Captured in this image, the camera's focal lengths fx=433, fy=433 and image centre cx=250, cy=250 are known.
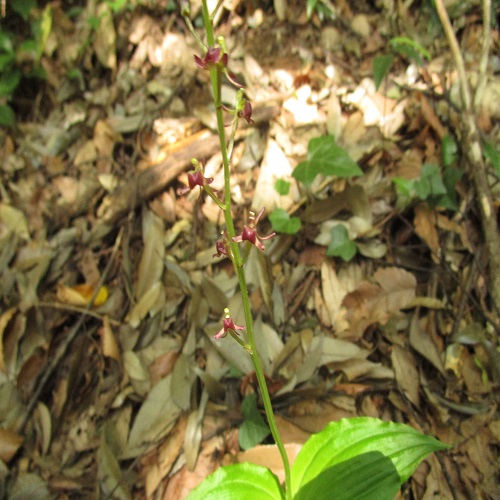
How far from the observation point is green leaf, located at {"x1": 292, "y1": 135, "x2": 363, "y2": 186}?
101 inches

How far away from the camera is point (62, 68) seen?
13.7 feet

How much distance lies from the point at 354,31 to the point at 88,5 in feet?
8.58

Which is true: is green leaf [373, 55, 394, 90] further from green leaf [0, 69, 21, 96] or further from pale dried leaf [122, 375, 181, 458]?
green leaf [0, 69, 21, 96]

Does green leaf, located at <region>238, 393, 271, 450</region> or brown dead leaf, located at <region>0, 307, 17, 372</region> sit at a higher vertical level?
brown dead leaf, located at <region>0, 307, 17, 372</region>

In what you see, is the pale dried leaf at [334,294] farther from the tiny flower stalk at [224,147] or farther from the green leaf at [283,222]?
the tiny flower stalk at [224,147]

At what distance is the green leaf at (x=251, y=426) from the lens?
7.16ft

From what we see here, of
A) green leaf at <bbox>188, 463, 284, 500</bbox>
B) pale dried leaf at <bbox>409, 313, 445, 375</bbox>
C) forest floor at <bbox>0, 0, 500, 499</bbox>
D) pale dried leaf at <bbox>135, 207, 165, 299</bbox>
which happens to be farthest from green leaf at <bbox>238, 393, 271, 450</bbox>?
pale dried leaf at <bbox>135, 207, 165, 299</bbox>

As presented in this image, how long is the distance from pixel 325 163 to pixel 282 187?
307 millimetres

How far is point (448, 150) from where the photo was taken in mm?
Answer: 2729

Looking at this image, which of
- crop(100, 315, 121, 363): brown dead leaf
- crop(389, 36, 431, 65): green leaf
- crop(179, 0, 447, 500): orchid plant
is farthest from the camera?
crop(389, 36, 431, 65): green leaf

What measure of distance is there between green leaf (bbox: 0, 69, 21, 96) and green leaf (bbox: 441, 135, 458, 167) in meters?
3.72

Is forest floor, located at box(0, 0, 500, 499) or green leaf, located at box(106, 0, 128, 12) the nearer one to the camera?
forest floor, located at box(0, 0, 500, 499)

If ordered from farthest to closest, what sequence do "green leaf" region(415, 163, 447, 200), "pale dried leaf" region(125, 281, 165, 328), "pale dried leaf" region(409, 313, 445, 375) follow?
1. "pale dried leaf" region(125, 281, 165, 328)
2. "green leaf" region(415, 163, 447, 200)
3. "pale dried leaf" region(409, 313, 445, 375)

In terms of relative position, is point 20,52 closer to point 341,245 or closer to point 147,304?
point 147,304
